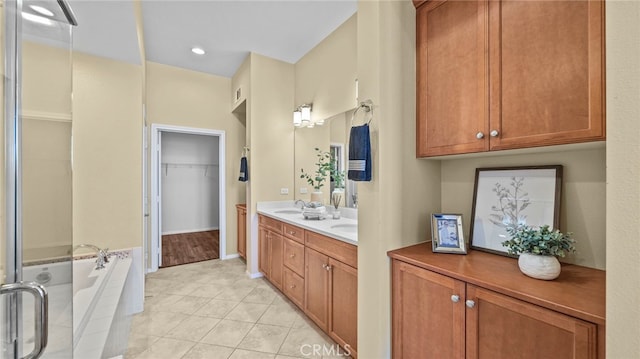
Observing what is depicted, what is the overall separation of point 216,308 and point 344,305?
1.43 meters

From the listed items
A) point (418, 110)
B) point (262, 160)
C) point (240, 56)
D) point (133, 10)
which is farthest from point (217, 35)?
point (418, 110)

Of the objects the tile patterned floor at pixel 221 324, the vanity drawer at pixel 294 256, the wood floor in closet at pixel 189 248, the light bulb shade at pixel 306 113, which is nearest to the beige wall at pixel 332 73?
the light bulb shade at pixel 306 113

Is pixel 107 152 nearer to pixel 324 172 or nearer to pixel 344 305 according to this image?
pixel 324 172

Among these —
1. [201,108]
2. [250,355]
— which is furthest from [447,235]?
[201,108]

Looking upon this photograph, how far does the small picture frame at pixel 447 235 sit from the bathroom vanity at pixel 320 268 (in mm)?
488

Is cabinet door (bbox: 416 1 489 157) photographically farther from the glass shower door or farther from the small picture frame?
the glass shower door

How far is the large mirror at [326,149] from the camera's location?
9.11 feet

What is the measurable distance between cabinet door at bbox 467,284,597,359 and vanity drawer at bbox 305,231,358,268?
763mm

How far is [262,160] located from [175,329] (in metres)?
2.05

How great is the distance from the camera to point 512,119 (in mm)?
1205

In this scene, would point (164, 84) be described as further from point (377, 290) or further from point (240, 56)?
point (377, 290)

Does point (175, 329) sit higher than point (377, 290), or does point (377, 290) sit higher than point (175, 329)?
point (377, 290)

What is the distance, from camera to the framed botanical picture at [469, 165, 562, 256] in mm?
1283

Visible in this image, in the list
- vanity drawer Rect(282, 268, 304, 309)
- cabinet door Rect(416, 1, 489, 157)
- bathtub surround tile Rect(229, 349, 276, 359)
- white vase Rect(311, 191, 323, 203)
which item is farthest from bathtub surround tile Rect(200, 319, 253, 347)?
cabinet door Rect(416, 1, 489, 157)
